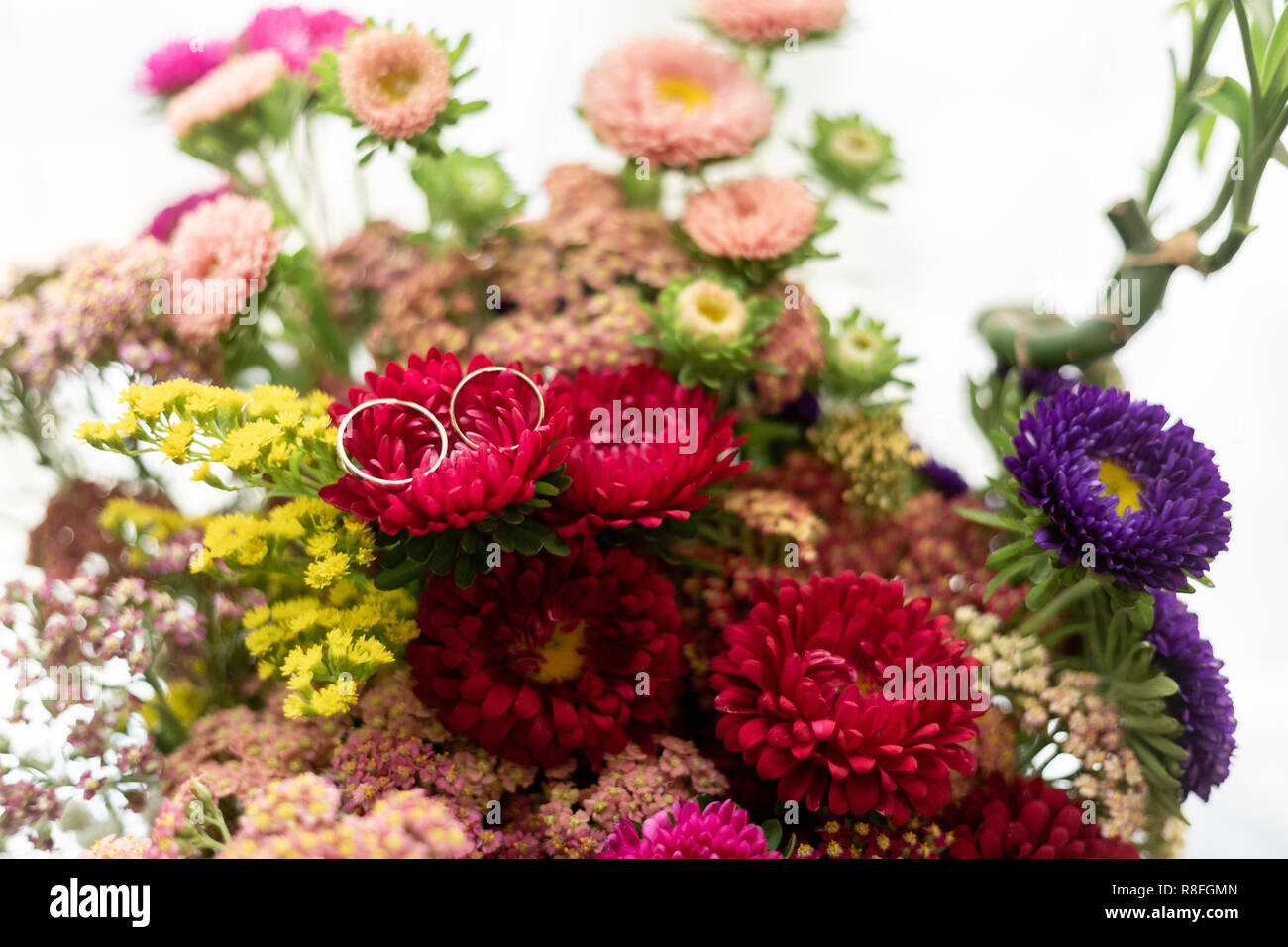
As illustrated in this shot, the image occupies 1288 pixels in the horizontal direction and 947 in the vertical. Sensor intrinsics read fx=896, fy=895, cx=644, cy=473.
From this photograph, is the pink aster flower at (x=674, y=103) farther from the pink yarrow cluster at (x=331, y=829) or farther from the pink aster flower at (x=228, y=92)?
the pink yarrow cluster at (x=331, y=829)

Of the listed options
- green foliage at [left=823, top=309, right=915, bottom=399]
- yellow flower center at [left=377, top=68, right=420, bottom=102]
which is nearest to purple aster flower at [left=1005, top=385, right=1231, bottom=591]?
green foliage at [left=823, top=309, right=915, bottom=399]

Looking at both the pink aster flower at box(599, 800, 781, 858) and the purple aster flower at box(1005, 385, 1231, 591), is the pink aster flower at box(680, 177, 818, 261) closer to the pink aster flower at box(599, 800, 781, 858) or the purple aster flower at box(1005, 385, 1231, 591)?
the purple aster flower at box(1005, 385, 1231, 591)

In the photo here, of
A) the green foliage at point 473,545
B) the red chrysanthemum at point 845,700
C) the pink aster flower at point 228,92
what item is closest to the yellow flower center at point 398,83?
the pink aster flower at point 228,92

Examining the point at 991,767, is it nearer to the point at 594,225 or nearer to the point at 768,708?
the point at 768,708

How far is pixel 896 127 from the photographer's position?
1.00 meters

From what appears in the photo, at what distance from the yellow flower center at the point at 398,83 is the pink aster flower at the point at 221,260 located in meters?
0.12

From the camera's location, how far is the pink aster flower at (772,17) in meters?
0.72

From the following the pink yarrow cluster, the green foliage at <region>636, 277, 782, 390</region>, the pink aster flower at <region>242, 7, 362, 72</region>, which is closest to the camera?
the pink yarrow cluster

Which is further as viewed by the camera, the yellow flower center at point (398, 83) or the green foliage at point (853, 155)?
the green foliage at point (853, 155)

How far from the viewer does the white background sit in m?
0.75

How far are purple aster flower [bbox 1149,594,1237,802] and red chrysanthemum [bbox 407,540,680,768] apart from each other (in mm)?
334
